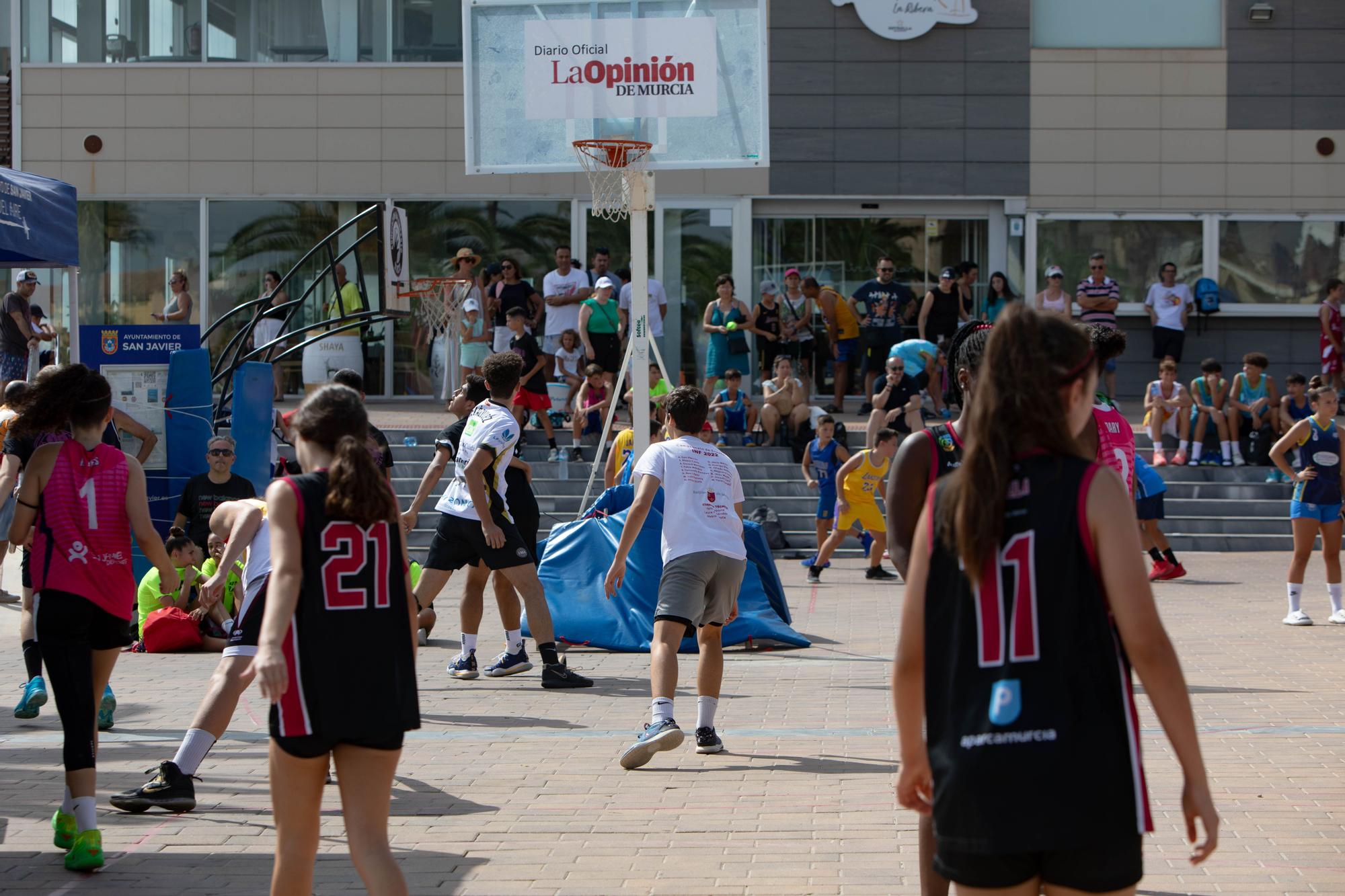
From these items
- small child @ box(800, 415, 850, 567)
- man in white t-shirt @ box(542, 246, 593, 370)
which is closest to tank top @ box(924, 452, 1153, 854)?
small child @ box(800, 415, 850, 567)

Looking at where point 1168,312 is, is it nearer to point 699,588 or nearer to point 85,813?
point 699,588

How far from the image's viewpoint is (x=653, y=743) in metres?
6.55

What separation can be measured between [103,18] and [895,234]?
13.2 m

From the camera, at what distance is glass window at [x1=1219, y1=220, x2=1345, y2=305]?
23.4m

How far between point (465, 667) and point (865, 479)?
19.6ft

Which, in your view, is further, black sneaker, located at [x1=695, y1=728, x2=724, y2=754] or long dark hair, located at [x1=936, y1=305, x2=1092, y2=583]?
black sneaker, located at [x1=695, y1=728, x2=724, y2=754]

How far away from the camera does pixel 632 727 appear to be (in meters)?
7.62

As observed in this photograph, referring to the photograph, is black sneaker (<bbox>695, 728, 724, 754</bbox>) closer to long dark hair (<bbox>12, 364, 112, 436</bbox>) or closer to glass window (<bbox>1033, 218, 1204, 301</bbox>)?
long dark hair (<bbox>12, 364, 112, 436</bbox>)

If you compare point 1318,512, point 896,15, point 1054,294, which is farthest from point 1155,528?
point 896,15

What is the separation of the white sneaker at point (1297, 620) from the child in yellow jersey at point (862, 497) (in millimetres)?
3959

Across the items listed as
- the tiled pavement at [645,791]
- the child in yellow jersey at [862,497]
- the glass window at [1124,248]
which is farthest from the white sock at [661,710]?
the glass window at [1124,248]

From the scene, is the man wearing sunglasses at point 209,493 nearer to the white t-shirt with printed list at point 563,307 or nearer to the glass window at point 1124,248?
the white t-shirt with printed list at point 563,307

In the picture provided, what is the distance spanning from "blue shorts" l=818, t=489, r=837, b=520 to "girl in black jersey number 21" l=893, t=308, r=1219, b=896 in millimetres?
12385

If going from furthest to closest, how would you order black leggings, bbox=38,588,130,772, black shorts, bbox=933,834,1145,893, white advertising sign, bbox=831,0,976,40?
white advertising sign, bbox=831,0,976,40 < black leggings, bbox=38,588,130,772 < black shorts, bbox=933,834,1145,893
